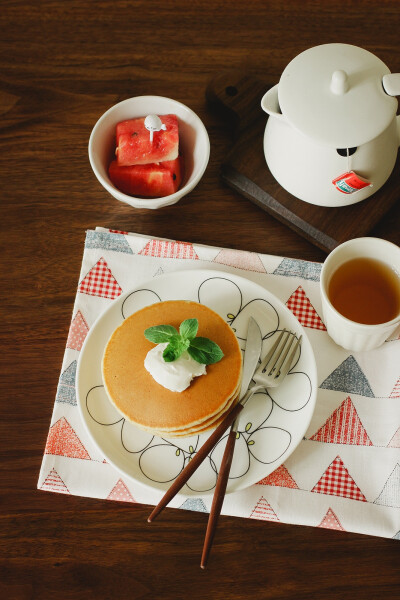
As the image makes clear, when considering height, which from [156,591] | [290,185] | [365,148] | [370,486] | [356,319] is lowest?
[156,591]

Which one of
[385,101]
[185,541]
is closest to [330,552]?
[185,541]

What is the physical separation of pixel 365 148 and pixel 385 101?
7 centimetres

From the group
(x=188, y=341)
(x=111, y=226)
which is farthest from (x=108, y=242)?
(x=188, y=341)

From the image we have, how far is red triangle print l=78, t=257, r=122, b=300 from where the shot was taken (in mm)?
1006

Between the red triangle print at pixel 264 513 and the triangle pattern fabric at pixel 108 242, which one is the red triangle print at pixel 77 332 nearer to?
the triangle pattern fabric at pixel 108 242

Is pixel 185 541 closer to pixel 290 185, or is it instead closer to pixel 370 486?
pixel 370 486

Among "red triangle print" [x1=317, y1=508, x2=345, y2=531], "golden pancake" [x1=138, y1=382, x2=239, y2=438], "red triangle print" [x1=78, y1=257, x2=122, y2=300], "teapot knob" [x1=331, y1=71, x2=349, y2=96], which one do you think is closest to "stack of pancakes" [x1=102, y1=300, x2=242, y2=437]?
"golden pancake" [x1=138, y1=382, x2=239, y2=438]

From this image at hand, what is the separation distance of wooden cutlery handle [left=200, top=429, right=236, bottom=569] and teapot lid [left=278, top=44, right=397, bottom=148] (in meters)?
0.45

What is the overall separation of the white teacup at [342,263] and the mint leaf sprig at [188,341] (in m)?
0.18

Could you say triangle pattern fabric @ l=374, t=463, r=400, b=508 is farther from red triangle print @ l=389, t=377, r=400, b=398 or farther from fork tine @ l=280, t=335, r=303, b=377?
fork tine @ l=280, t=335, r=303, b=377

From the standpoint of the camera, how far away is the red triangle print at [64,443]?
0.94 m

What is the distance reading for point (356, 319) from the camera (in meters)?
0.94

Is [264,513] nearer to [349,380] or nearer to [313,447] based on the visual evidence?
[313,447]

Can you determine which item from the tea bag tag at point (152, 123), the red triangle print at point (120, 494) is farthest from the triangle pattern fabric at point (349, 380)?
the tea bag tag at point (152, 123)
